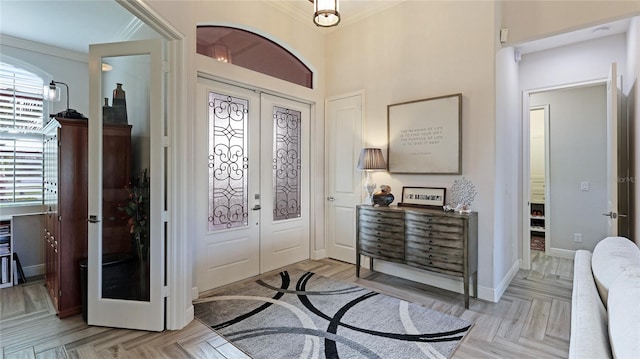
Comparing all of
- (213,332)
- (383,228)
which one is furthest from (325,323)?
(383,228)

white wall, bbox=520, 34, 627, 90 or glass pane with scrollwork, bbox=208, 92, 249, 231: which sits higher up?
white wall, bbox=520, 34, 627, 90

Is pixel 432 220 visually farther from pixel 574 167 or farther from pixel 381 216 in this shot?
pixel 574 167

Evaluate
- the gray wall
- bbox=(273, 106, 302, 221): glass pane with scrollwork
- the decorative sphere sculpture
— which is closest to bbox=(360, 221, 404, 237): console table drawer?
the decorative sphere sculpture

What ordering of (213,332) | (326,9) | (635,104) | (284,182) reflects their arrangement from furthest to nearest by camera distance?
(284,182)
(635,104)
(213,332)
(326,9)

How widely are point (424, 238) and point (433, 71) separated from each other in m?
1.92

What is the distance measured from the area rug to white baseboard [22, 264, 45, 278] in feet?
7.96

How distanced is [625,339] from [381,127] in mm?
3269

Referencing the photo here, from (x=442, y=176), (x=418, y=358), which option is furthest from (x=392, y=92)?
(x=418, y=358)

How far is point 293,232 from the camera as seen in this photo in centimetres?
423

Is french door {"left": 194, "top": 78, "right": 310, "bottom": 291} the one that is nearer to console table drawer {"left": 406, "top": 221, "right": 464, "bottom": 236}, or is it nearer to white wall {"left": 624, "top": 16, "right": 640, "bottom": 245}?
console table drawer {"left": 406, "top": 221, "right": 464, "bottom": 236}

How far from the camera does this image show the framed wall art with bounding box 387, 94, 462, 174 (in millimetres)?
3281

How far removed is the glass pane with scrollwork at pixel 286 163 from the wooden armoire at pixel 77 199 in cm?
176

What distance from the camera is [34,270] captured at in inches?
147

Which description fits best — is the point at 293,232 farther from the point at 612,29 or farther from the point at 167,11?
the point at 612,29
